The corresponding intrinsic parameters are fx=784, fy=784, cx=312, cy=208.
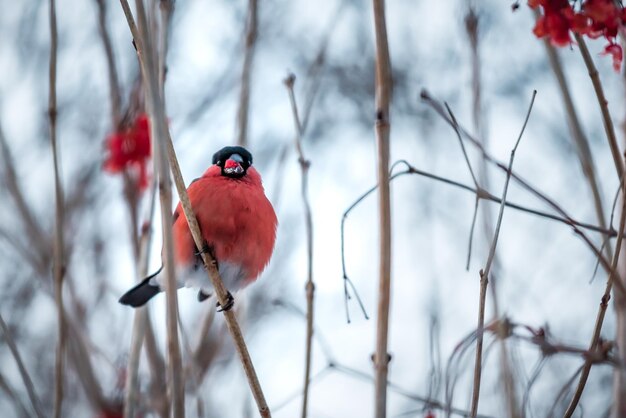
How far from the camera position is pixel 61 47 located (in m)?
4.53

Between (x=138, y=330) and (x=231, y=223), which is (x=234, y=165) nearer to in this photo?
(x=231, y=223)

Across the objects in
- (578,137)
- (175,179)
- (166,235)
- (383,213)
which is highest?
(578,137)

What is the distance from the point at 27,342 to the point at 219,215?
226 cm

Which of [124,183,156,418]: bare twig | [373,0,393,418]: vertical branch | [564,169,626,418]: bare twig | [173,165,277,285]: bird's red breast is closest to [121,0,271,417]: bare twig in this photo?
[124,183,156,418]: bare twig

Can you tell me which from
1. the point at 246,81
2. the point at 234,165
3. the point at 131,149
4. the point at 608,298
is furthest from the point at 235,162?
the point at 608,298

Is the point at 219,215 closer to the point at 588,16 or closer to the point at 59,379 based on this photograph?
the point at 59,379

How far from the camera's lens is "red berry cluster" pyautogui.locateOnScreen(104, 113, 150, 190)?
275cm

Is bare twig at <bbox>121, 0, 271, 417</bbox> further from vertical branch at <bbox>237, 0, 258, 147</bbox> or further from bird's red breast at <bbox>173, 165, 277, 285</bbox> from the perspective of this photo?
bird's red breast at <bbox>173, 165, 277, 285</bbox>

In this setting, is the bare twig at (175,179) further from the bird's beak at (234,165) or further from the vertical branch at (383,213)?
the bird's beak at (234,165)

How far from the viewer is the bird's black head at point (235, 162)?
3.03 metres

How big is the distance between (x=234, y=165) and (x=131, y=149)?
0.43m

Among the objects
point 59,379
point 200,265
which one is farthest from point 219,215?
point 59,379

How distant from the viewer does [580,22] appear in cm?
168

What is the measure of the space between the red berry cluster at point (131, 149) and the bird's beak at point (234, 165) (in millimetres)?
338
